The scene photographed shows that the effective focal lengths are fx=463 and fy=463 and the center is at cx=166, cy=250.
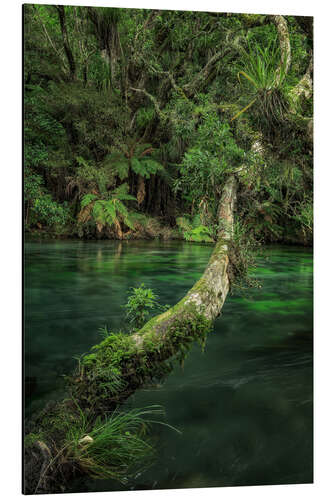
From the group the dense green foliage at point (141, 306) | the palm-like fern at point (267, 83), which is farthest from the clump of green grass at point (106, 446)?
the palm-like fern at point (267, 83)

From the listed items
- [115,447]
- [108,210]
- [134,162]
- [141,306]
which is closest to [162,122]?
[134,162]

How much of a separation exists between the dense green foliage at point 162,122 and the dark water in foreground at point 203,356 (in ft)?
0.77

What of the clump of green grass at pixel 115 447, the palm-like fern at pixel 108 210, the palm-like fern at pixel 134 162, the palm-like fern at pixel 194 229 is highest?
the palm-like fern at pixel 134 162

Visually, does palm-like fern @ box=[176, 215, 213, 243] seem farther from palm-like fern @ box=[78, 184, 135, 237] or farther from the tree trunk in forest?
the tree trunk in forest

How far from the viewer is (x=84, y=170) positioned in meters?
3.47

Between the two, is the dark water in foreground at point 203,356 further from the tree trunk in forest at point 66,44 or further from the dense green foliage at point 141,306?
the tree trunk in forest at point 66,44

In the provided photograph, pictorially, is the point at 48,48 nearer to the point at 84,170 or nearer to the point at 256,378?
the point at 84,170

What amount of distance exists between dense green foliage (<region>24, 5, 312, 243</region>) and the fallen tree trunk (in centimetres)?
72

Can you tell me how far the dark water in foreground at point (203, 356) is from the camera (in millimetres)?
2980

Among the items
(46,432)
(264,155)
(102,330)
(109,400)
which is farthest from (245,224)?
(46,432)

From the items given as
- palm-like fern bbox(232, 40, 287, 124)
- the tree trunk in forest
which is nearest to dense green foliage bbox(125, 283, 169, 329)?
palm-like fern bbox(232, 40, 287, 124)

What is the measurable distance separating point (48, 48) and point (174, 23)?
3.14 ft

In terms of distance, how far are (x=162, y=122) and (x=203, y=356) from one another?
183 centimetres

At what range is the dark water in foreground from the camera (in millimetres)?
2980
